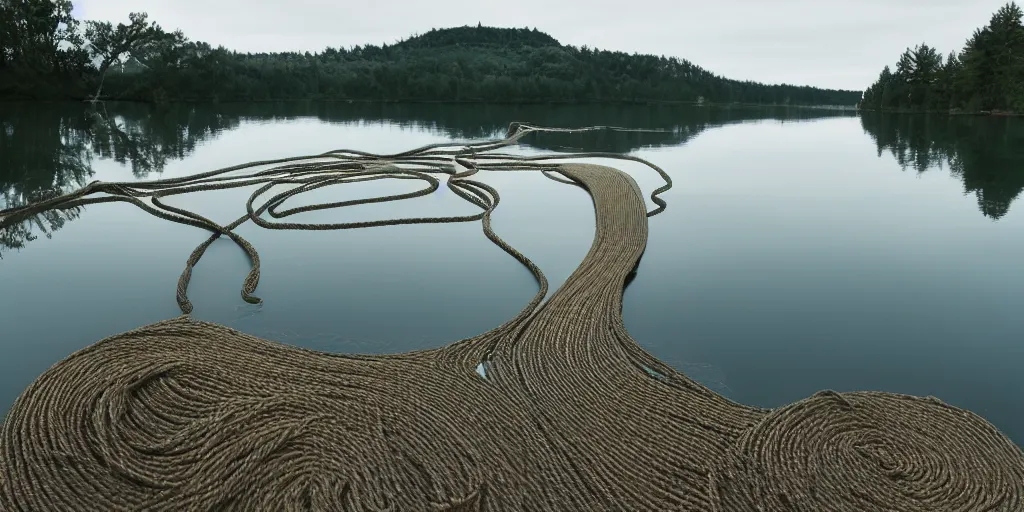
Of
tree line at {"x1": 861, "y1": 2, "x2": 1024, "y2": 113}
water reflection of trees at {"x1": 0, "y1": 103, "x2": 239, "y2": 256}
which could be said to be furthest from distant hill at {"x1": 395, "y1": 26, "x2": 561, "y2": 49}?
water reflection of trees at {"x1": 0, "y1": 103, "x2": 239, "y2": 256}

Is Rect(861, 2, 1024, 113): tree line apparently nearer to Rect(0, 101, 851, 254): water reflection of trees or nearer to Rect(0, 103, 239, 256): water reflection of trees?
Rect(0, 101, 851, 254): water reflection of trees

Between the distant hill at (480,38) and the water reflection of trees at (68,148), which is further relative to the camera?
the distant hill at (480,38)

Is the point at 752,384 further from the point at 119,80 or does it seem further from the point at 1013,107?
the point at 119,80

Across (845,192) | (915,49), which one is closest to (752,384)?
(845,192)

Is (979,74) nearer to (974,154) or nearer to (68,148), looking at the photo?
→ (974,154)

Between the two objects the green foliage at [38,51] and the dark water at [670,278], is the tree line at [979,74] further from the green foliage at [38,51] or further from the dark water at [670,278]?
the green foliage at [38,51]

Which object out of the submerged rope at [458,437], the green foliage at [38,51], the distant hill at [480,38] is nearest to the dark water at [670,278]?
the submerged rope at [458,437]
